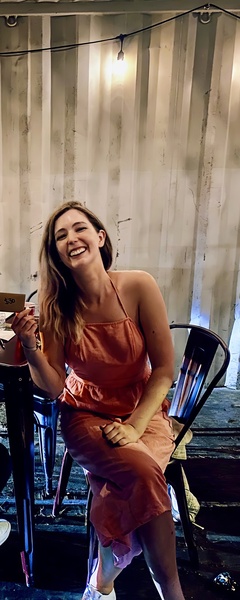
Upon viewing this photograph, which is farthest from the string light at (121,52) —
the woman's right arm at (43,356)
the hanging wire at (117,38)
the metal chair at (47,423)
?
the metal chair at (47,423)

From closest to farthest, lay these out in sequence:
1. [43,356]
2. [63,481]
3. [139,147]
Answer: [43,356]
[63,481]
[139,147]

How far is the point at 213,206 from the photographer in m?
2.78

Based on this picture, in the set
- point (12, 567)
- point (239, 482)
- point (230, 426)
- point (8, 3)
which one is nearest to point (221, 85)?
point (8, 3)

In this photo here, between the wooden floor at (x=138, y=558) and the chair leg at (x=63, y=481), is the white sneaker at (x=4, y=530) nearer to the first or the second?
the wooden floor at (x=138, y=558)

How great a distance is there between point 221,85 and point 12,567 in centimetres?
286

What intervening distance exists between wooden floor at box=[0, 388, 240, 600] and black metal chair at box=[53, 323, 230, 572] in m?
0.09

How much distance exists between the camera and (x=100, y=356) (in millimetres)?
1324

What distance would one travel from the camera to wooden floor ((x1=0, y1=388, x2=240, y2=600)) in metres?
1.35

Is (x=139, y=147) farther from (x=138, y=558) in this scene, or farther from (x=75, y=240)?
(x=138, y=558)

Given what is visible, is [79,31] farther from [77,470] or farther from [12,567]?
[12,567]

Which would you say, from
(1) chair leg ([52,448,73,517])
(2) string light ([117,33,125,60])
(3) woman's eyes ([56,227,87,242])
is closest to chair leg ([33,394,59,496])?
(1) chair leg ([52,448,73,517])

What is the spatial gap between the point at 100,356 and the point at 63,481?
653 mm

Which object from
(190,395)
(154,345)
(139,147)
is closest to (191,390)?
(190,395)

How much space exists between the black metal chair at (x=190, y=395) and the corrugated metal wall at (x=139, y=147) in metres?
1.41
